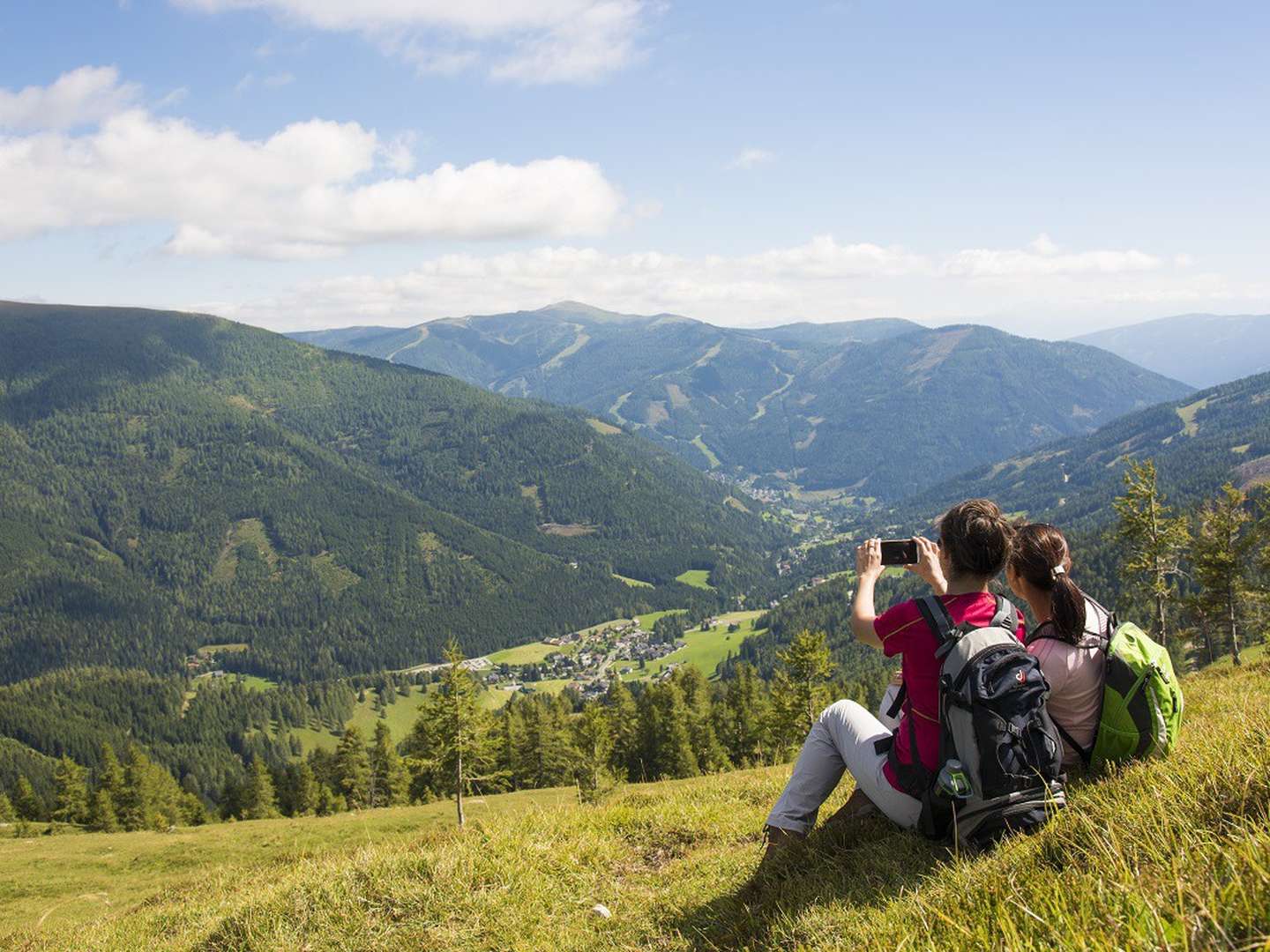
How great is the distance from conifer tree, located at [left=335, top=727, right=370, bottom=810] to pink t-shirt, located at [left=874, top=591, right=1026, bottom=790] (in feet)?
224

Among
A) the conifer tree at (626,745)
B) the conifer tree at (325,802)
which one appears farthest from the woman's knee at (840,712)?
the conifer tree at (325,802)

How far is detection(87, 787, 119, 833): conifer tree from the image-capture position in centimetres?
6009

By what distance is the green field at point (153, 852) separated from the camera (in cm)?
2812

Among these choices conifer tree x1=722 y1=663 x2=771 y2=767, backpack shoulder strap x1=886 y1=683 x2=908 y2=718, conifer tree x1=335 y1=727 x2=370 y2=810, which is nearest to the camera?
backpack shoulder strap x1=886 y1=683 x2=908 y2=718

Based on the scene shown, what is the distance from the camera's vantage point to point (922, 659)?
5.18 m

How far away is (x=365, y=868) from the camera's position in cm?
714

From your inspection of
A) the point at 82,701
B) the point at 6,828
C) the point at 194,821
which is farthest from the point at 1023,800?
the point at 82,701

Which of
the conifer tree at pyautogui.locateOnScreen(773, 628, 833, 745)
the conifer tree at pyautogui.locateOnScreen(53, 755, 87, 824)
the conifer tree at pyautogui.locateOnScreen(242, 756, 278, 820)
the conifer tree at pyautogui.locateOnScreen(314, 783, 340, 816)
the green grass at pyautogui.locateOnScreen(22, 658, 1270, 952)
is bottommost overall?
the conifer tree at pyautogui.locateOnScreen(314, 783, 340, 816)

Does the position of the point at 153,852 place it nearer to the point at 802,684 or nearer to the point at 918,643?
the point at 802,684

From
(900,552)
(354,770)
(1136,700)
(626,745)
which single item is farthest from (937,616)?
(354,770)

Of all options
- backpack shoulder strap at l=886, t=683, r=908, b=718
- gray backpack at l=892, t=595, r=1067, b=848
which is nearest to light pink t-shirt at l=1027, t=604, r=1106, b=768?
gray backpack at l=892, t=595, r=1067, b=848

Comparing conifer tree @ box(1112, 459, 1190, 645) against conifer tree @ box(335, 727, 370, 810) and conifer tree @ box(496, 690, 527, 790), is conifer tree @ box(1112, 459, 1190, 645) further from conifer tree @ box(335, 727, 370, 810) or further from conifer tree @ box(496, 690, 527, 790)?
conifer tree @ box(335, 727, 370, 810)

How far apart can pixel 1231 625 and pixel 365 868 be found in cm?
4959

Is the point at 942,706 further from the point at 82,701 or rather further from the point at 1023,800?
the point at 82,701
